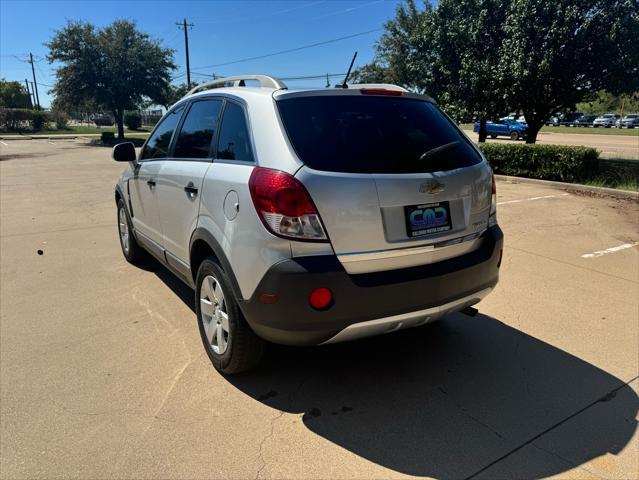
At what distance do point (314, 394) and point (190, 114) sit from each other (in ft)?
7.68

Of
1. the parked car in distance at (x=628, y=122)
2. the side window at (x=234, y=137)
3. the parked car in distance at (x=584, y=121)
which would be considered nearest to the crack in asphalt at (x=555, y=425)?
the side window at (x=234, y=137)

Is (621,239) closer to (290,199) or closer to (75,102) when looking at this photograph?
(290,199)

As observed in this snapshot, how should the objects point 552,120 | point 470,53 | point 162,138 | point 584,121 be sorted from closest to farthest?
point 162,138, point 470,53, point 552,120, point 584,121

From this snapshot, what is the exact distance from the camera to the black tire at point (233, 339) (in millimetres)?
2732

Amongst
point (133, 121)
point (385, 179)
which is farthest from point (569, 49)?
point (133, 121)

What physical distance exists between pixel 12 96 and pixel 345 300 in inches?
2915

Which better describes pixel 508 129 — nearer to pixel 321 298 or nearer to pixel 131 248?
pixel 131 248

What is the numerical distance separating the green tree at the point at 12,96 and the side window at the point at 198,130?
68194 millimetres

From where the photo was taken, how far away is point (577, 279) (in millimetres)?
4891

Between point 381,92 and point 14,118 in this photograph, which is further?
point 14,118

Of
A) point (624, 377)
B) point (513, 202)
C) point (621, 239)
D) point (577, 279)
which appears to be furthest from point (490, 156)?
point (624, 377)

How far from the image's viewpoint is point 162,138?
13.8 feet

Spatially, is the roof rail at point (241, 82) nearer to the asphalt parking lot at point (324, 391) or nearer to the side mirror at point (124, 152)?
the side mirror at point (124, 152)

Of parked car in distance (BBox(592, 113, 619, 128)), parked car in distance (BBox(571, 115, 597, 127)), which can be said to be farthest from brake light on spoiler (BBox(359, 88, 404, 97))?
parked car in distance (BBox(571, 115, 597, 127))
